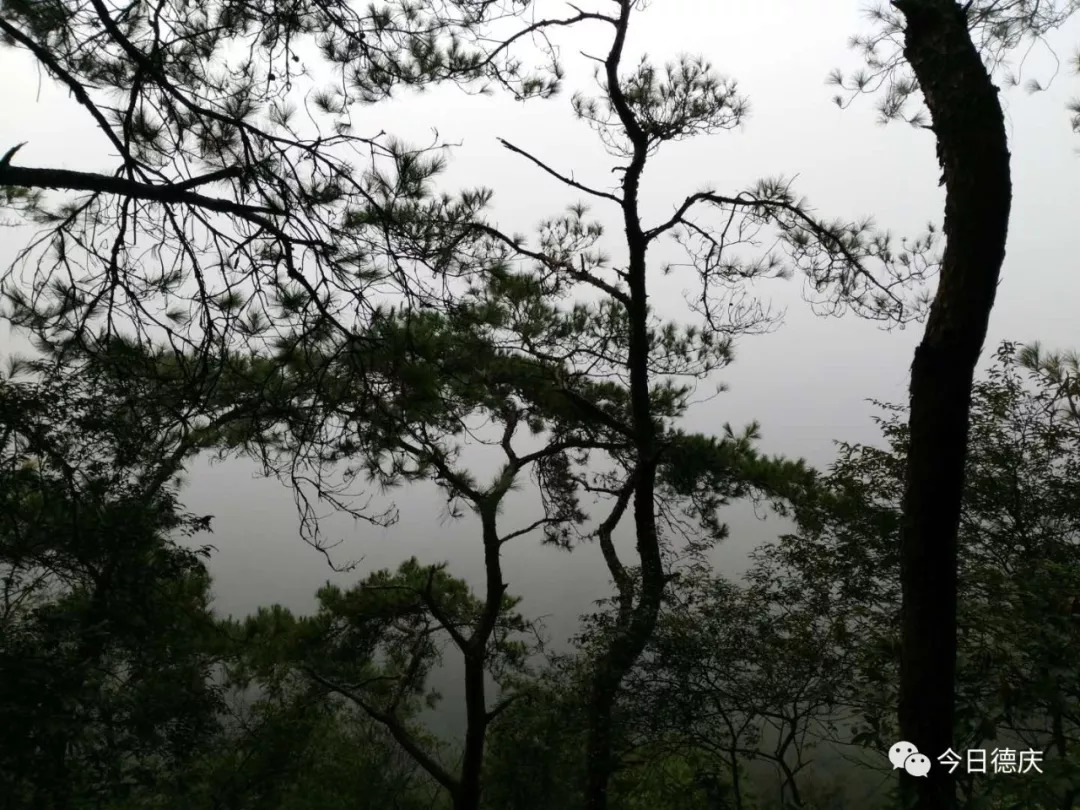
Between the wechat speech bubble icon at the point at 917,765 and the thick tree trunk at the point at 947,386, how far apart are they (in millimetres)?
18

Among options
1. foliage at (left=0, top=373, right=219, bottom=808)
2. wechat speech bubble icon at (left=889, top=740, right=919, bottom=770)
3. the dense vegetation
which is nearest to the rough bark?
the dense vegetation

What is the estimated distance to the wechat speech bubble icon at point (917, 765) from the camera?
4.79 feet

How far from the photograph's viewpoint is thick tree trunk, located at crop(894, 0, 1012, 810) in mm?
1475

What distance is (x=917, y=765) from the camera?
58.2 inches

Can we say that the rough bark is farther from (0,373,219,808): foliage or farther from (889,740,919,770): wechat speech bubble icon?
(0,373,219,808): foliage

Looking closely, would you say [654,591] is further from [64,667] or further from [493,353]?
[64,667]

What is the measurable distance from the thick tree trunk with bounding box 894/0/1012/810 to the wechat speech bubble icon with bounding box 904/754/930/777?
0.06 ft

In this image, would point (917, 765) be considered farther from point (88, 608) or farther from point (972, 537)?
point (88, 608)

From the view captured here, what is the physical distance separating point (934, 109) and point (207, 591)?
432 centimetres

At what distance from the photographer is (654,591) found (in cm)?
302

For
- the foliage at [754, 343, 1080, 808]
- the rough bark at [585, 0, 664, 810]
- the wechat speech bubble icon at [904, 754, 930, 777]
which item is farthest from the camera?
the rough bark at [585, 0, 664, 810]

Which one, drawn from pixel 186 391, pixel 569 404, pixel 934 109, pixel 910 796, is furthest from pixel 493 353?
pixel 910 796

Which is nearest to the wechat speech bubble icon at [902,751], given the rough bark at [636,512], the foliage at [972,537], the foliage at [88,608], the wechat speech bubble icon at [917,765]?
the wechat speech bubble icon at [917,765]

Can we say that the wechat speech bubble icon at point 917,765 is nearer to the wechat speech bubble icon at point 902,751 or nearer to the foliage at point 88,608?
the wechat speech bubble icon at point 902,751
